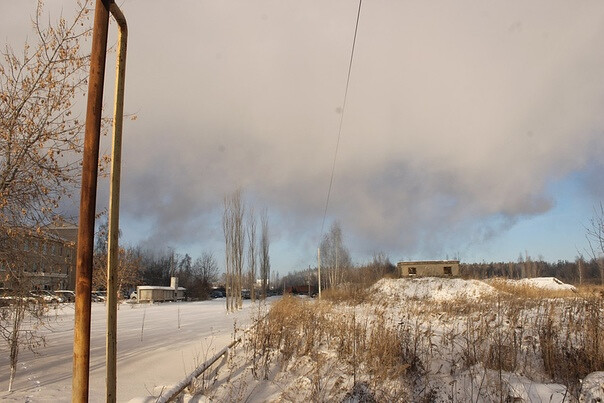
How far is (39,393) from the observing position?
589cm

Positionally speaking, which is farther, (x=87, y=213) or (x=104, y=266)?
(x=104, y=266)

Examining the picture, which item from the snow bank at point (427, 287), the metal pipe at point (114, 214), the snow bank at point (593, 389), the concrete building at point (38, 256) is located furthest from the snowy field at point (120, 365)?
the snow bank at point (427, 287)

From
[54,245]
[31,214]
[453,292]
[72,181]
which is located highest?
[72,181]

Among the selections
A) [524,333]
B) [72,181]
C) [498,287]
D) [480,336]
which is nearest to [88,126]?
[72,181]

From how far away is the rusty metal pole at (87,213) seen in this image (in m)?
2.88

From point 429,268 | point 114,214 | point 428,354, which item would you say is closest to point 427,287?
point 429,268

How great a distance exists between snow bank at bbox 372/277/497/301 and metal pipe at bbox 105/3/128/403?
97.1 feet

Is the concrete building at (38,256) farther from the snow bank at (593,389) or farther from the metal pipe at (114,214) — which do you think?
the snow bank at (593,389)

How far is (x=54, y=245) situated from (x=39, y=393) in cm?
221

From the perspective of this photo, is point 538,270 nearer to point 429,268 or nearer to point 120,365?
point 429,268

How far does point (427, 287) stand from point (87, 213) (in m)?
35.4

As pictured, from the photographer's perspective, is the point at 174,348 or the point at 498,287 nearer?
the point at 174,348

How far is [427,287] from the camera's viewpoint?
35.5m

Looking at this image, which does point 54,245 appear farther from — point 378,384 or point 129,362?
point 378,384
